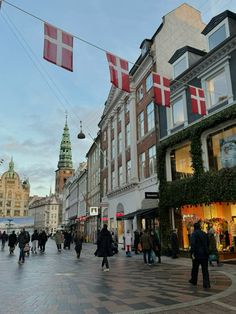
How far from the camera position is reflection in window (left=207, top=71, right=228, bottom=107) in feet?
58.9

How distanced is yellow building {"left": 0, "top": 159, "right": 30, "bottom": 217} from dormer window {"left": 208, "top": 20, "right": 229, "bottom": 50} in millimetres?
110805

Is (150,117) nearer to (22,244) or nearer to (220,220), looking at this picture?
(220,220)

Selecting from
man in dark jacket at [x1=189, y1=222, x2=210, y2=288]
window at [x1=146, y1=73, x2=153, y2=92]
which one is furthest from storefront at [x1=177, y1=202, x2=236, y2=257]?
window at [x1=146, y1=73, x2=153, y2=92]

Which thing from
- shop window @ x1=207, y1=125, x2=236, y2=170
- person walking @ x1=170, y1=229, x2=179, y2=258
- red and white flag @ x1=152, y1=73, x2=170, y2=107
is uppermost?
red and white flag @ x1=152, y1=73, x2=170, y2=107

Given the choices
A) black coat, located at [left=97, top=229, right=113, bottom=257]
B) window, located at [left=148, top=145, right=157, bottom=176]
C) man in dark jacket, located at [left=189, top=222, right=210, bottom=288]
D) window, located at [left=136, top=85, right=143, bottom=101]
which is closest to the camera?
man in dark jacket, located at [left=189, top=222, right=210, bottom=288]

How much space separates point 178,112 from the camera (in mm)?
21953

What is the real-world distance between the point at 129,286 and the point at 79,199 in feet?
182

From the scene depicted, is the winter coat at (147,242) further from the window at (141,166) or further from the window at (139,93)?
the window at (139,93)

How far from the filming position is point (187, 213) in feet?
66.7

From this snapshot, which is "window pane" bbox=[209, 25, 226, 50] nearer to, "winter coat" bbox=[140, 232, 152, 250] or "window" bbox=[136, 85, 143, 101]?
"window" bbox=[136, 85, 143, 101]

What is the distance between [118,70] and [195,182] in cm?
949

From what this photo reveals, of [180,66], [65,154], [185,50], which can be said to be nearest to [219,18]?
[185,50]

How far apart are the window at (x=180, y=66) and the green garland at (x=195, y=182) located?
4722 mm

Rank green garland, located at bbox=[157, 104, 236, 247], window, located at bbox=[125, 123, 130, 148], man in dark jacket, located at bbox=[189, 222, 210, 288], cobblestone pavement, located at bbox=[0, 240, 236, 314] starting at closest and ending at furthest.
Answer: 1. cobblestone pavement, located at bbox=[0, 240, 236, 314]
2. man in dark jacket, located at bbox=[189, 222, 210, 288]
3. green garland, located at bbox=[157, 104, 236, 247]
4. window, located at bbox=[125, 123, 130, 148]
